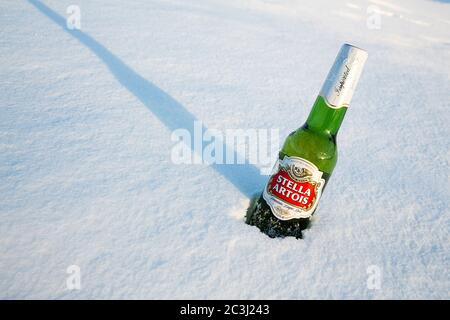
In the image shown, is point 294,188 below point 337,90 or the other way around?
below

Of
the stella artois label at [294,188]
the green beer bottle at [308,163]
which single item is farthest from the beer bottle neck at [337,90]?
the stella artois label at [294,188]

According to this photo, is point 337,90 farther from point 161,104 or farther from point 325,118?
point 161,104

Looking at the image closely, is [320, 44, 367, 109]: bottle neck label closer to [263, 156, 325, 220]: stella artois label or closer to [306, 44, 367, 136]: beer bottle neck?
[306, 44, 367, 136]: beer bottle neck

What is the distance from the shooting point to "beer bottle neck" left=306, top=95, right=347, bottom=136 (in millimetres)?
986

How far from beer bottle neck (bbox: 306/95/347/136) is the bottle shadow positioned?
30 cm

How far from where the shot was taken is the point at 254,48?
2.16m

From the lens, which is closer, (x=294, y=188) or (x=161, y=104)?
(x=294, y=188)

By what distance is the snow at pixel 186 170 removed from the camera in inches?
32.7

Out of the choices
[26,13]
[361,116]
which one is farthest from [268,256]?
[26,13]

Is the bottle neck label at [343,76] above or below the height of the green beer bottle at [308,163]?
above

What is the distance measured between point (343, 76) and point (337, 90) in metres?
0.04

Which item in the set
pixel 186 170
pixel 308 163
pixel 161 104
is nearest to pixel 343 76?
pixel 308 163

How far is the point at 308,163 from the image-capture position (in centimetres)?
94

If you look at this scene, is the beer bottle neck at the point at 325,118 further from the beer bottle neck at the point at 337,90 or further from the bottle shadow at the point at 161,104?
the bottle shadow at the point at 161,104
